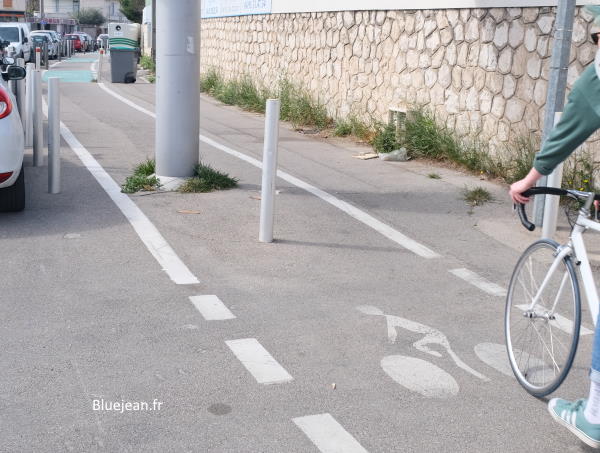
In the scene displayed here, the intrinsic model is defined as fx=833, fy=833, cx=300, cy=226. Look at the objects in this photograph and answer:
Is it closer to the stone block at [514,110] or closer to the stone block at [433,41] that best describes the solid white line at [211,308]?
the stone block at [514,110]

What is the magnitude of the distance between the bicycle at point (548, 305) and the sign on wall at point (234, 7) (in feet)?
49.4

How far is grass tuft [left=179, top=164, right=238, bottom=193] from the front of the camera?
8.94m

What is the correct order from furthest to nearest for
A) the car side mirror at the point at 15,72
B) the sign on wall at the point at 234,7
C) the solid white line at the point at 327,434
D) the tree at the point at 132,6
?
the tree at the point at 132,6 → the sign on wall at the point at 234,7 → the car side mirror at the point at 15,72 → the solid white line at the point at 327,434

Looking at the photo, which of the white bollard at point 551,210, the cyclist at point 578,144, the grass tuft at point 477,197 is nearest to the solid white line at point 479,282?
the white bollard at point 551,210

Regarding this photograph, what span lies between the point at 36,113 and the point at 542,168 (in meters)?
7.29

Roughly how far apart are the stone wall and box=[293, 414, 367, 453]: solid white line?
6.35 m

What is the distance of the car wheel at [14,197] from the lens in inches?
301

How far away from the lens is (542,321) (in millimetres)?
4285

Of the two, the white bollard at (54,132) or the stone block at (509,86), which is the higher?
the stone block at (509,86)

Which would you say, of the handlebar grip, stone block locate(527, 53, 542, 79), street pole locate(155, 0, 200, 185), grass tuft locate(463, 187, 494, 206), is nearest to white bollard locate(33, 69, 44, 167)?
street pole locate(155, 0, 200, 185)

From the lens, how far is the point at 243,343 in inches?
191

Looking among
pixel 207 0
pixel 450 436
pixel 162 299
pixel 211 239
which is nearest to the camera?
pixel 450 436

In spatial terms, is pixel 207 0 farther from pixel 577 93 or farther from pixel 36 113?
pixel 577 93

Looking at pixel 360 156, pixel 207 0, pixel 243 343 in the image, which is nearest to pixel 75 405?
pixel 243 343
